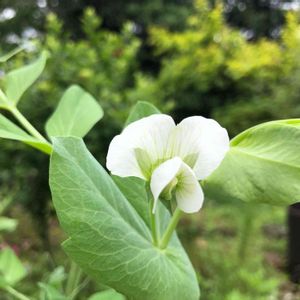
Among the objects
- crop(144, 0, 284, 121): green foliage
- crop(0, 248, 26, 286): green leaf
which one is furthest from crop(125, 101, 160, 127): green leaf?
crop(144, 0, 284, 121): green foliage

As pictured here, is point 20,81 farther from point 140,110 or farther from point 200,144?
point 200,144

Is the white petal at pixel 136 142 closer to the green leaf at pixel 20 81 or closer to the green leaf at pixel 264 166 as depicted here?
the green leaf at pixel 264 166

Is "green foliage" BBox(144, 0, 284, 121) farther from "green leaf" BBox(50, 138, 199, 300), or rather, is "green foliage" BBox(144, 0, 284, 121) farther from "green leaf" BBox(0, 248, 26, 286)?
"green leaf" BBox(50, 138, 199, 300)

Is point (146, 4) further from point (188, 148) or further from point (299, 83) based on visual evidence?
point (188, 148)

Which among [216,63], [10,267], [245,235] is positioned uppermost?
[10,267]

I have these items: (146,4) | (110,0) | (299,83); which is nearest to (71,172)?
(299,83)

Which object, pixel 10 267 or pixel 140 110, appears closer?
pixel 140 110

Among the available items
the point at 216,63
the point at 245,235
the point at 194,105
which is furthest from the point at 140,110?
the point at 194,105
